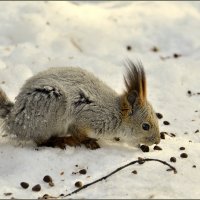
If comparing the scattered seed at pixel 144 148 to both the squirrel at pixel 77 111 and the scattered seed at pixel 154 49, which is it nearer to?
the squirrel at pixel 77 111

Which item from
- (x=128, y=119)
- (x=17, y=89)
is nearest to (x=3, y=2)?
(x=17, y=89)

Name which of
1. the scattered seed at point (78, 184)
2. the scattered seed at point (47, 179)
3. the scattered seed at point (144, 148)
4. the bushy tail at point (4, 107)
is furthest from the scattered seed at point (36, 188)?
the scattered seed at point (144, 148)

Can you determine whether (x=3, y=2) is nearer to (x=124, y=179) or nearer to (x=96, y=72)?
(x=96, y=72)

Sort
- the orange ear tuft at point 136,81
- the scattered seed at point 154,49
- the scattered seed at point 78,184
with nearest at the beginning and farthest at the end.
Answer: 1. the scattered seed at point 78,184
2. the orange ear tuft at point 136,81
3. the scattered seed at point 154,49

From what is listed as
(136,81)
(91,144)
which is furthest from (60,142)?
(136,81)

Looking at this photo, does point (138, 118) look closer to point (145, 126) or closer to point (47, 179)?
point (145, 126)

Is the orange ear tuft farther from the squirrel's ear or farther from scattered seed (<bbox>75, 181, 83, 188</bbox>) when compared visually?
scattered seed (<bbox>75, 181, 83, 188</bbox>)
